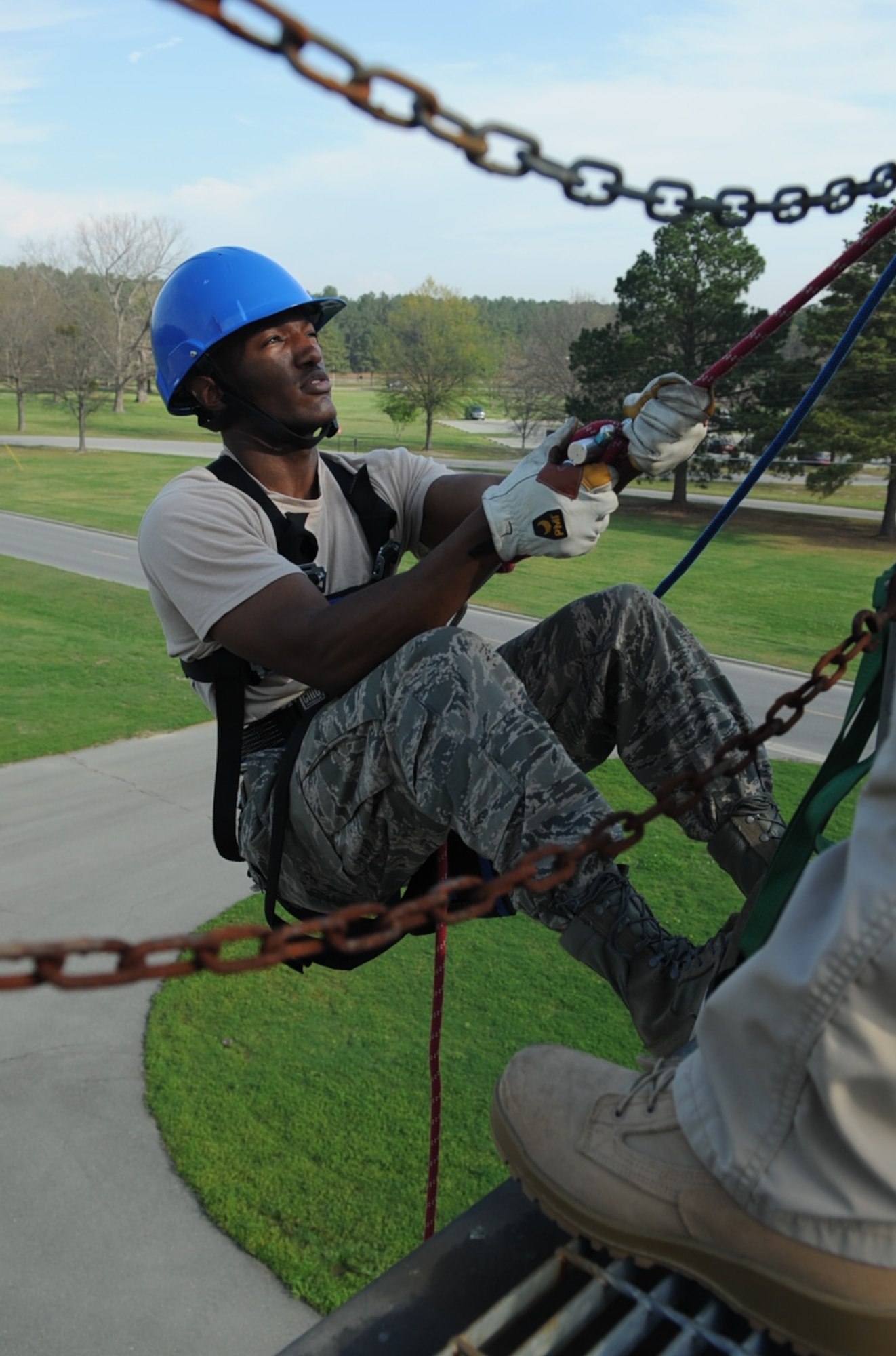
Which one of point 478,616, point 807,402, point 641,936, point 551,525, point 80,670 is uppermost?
point 807,402

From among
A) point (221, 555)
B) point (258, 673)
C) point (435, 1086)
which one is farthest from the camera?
point (435, 1086)

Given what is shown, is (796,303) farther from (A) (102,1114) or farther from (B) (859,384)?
(B) (859,384)

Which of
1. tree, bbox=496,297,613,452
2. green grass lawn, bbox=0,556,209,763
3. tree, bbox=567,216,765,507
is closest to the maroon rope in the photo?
green grass lawn, bbox=0,556,209,763

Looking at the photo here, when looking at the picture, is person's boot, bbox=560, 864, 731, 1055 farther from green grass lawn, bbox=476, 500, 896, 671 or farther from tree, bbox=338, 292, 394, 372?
tree, bbox=338, 292, 394, 372

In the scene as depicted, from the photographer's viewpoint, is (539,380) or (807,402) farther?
(539,380)

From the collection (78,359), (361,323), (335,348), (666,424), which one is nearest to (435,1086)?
(666,424)

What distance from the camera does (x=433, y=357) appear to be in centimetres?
4197

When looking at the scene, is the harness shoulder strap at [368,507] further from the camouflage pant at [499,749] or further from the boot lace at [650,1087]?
the boot lace at [650,1087]

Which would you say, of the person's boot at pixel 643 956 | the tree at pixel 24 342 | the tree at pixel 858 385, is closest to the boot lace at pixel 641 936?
the person's boot at pixel 643 956

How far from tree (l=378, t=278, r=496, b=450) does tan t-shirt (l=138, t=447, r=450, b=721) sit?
129ft

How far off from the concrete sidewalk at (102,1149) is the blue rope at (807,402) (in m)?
3.98

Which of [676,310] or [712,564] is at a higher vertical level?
[676,310]

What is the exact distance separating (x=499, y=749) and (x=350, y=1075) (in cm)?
508

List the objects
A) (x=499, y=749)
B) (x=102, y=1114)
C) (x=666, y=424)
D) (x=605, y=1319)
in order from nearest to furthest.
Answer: (x=605, y=1319) < (x=499, y=749) < (x=666, y=424) < (x=102, y=1114)
